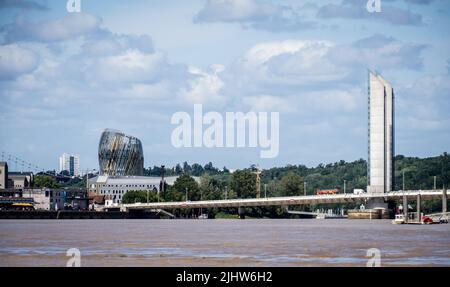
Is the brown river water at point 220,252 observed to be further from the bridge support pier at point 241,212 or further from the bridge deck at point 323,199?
the bridge support pier at point 241,212

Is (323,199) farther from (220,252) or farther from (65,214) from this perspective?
(220,252)

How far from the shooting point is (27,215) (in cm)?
16738

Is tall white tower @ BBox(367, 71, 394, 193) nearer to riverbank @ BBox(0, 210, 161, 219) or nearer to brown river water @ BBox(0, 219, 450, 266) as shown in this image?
riverbank @ BBox(0, 210, 161, 219)

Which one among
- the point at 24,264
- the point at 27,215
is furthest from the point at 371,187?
the point at 24,264

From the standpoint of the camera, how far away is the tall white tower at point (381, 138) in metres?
172

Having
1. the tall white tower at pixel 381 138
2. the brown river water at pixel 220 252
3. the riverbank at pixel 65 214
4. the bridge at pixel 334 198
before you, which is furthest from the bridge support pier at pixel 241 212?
the brown river water at pixel 220 252

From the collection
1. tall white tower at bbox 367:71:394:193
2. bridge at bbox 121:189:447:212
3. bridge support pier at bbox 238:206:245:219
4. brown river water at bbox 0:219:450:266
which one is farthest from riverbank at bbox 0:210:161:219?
brown river water at bbox 0:219:450:266

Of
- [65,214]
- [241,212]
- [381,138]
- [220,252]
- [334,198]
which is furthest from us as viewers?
[241,212]

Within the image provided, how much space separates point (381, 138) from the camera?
17188 cm

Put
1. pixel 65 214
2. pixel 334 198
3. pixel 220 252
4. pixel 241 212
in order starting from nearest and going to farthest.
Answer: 1. pixel 220 252
2. pixel 334 198
3. pixel 65 214
4. pixel 241 212

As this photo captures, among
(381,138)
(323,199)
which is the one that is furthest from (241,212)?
(381,138)

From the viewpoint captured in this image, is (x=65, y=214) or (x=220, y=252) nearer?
(x=220, y=252)
